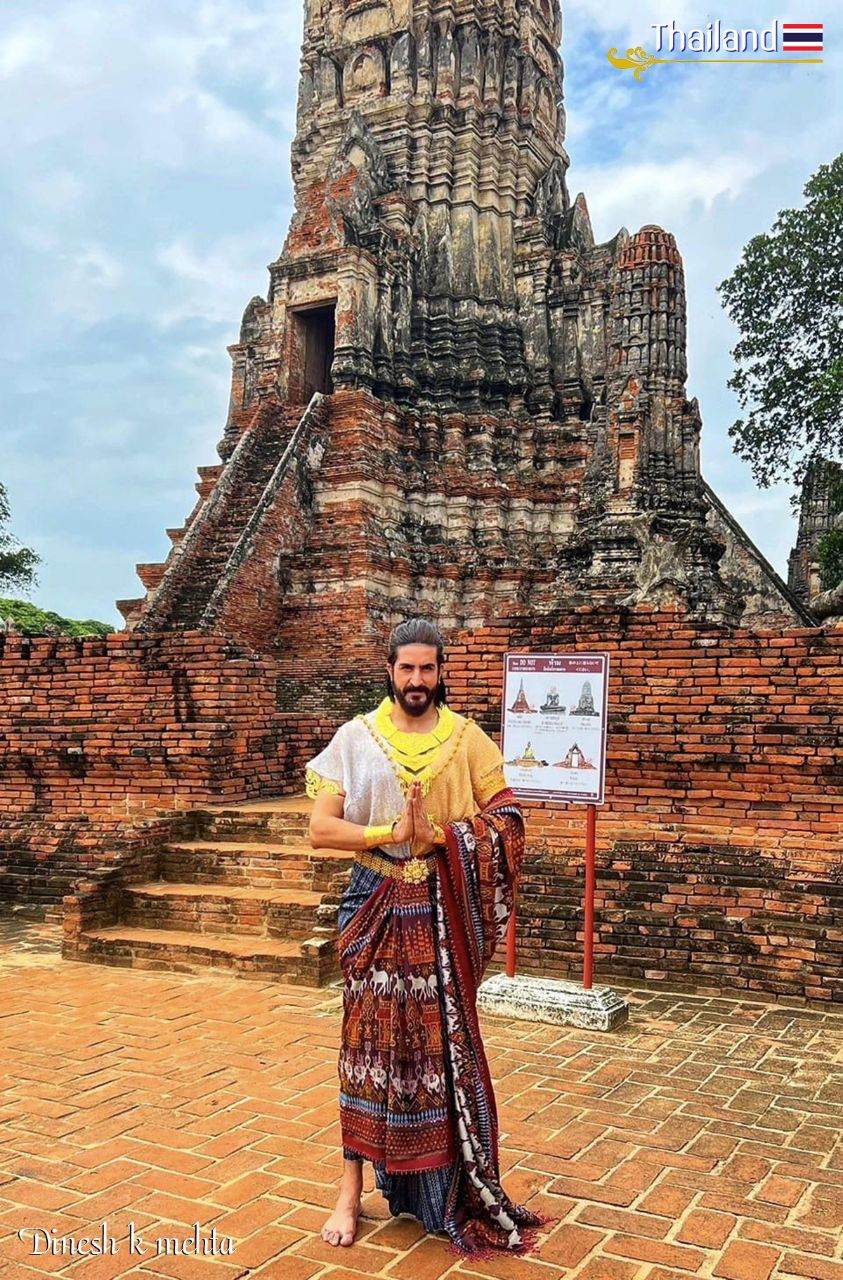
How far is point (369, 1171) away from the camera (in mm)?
3629

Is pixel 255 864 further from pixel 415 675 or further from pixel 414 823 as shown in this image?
pixel 414 823

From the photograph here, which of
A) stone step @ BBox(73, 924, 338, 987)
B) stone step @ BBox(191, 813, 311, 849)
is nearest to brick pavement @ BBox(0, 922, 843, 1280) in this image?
stone step @ BBox(73, 924, 338, 987)

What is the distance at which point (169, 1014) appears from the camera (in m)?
5.56

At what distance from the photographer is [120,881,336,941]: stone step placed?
671cm

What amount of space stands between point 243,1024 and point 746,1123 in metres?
2.52

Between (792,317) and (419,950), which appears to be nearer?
(419,950)

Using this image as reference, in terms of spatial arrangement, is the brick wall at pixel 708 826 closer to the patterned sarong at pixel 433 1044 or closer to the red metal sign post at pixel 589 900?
the red metal sign post at pixel 589 900

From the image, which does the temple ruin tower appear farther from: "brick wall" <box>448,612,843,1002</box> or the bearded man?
the bearded man

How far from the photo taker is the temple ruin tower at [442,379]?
46.7 feet

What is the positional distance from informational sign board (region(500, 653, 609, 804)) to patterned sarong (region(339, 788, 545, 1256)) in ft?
8.14

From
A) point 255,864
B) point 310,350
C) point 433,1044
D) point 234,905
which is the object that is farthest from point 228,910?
point 310,350

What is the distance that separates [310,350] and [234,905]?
1461 cm

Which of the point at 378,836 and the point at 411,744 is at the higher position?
the point at 411,744

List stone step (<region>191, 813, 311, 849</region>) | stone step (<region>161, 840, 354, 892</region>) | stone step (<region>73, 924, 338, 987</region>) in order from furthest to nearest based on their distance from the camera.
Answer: stone step (<region>191, 813, 311, 849</region>), stone step (<region>161, 840, 354, 892</region>), stone step (<region>73, 924, 338, 987</region>)
